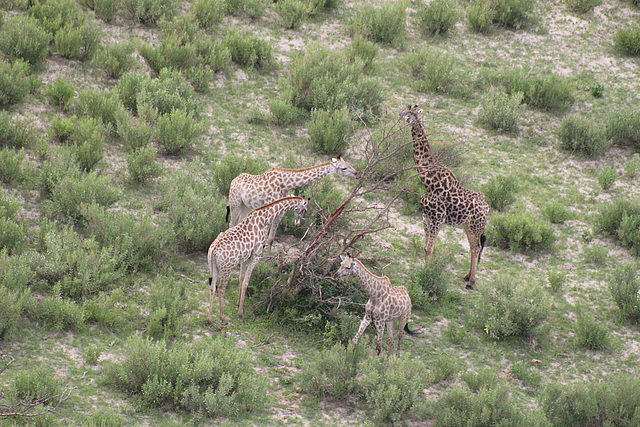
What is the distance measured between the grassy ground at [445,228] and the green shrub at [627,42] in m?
0.25

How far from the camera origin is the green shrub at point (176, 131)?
38.8ft

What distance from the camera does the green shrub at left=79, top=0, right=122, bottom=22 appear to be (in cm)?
1470

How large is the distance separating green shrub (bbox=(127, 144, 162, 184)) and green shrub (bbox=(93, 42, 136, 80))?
2.96 m

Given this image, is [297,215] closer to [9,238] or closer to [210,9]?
[9,238]

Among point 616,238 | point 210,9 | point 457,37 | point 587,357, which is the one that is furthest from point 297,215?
point 457,37

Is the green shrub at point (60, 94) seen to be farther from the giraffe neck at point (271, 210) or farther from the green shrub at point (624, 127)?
the green shrub at point (624, 127)

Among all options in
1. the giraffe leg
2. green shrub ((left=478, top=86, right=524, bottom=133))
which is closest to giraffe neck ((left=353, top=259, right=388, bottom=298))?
the giraffe leg

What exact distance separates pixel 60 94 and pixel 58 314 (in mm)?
6022

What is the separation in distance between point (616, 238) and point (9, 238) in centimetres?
1007

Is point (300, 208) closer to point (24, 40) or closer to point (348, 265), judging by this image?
point (348, 265)

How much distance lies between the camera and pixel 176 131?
11867mm

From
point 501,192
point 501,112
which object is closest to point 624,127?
point 501,112

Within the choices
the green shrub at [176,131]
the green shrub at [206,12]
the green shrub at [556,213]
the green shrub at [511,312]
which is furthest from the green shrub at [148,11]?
the green shrub at [511,312]

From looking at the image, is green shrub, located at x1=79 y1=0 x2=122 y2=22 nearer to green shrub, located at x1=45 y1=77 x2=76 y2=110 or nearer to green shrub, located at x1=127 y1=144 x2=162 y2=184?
green shrub, located at x1=45 y1=77 x2=76 y2=110
